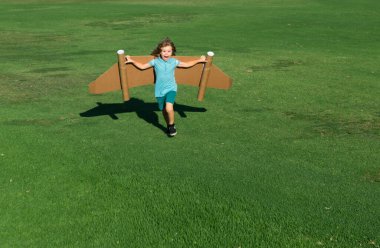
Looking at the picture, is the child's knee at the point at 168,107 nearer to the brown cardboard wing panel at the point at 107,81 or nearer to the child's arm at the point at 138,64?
the child's arm at the point at 138,64

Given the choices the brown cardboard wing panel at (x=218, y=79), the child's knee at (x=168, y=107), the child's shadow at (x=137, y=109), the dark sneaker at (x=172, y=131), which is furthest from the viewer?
the child's shadow at (x=137, y=109)

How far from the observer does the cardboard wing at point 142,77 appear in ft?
31.5

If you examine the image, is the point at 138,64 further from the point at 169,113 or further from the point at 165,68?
the point at 169,113

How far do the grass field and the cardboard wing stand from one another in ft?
2.02

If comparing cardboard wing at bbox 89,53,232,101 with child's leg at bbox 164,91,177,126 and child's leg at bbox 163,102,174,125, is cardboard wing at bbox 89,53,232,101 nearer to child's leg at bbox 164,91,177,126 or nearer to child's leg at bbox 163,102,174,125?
child's leg at bbox 164,91,177,126

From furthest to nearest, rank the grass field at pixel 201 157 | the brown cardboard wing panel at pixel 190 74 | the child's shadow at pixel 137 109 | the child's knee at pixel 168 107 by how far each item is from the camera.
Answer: the child's shadow at pixel 137 109
the brown cardboard wing panel at pixel 190 74
the child's knee at pixel 168 107
the grass field at pixel 201 157

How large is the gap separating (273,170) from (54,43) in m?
15.4

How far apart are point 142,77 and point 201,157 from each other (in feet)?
7.37

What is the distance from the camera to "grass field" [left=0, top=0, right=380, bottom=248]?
584 centimetres

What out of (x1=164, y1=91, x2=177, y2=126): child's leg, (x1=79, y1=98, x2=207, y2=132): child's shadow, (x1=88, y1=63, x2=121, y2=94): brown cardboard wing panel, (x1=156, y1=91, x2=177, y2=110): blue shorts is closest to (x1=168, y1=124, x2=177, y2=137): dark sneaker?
(x1=164, y1=91, x2=177, y2=126): child's leg

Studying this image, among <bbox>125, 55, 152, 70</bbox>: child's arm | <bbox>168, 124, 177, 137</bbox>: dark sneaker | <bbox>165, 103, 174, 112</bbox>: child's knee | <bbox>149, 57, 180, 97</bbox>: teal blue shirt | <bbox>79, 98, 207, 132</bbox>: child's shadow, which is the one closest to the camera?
<bbox>168, 124, 177, 137</bbox>: dark sneaker

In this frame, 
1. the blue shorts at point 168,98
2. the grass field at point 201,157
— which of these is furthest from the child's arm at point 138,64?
the grass field at point 201,157

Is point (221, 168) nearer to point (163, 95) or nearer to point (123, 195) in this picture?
point (123, 195)

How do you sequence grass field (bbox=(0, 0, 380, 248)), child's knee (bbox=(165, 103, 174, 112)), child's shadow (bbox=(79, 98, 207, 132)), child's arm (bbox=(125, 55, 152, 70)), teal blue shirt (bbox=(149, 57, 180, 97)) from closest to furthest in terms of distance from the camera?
grass field (bbox=(0, 0, 380, 248)) < child's knee (bbox=(165, 103, 174, 112)) < child's arm (bbox=(125, 55, 152, 70)) < teal blue shirt (bbox=(149, 57, 180, 97)) < child's shadow (bbox=(79, 98, 207, 132))
